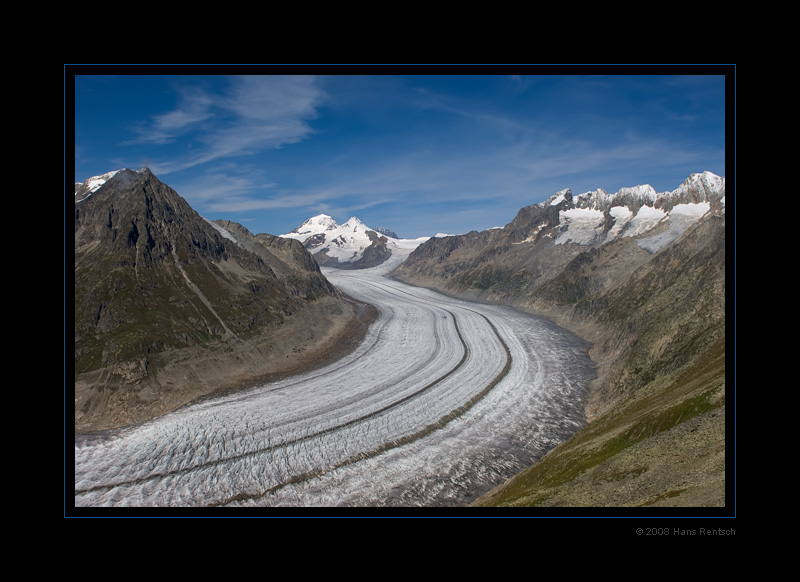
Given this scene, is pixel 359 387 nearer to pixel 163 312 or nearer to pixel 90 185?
pixel 163 312

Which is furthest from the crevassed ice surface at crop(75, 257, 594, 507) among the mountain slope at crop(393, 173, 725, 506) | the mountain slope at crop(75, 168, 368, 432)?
the mountain slope at crop(75, 168, 368, 432)

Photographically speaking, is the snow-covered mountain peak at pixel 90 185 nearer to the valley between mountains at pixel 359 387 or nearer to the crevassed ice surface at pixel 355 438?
the valley between mountains at pixel 359 387

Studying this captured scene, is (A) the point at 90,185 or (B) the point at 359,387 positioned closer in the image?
(B) the point at 359,387

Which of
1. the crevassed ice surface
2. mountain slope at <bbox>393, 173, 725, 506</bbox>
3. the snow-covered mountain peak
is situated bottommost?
the crevassed ice surface

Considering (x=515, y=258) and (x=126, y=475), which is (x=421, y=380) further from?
(x=515, y=258)

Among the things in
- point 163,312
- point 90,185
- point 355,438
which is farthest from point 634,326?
point 90,185

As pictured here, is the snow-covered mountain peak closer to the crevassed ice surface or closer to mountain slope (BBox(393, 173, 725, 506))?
the crevassed ice surface

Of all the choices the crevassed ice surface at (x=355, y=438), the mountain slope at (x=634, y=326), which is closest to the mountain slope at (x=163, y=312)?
the crevassed ice surface at (x=355, y=438)
